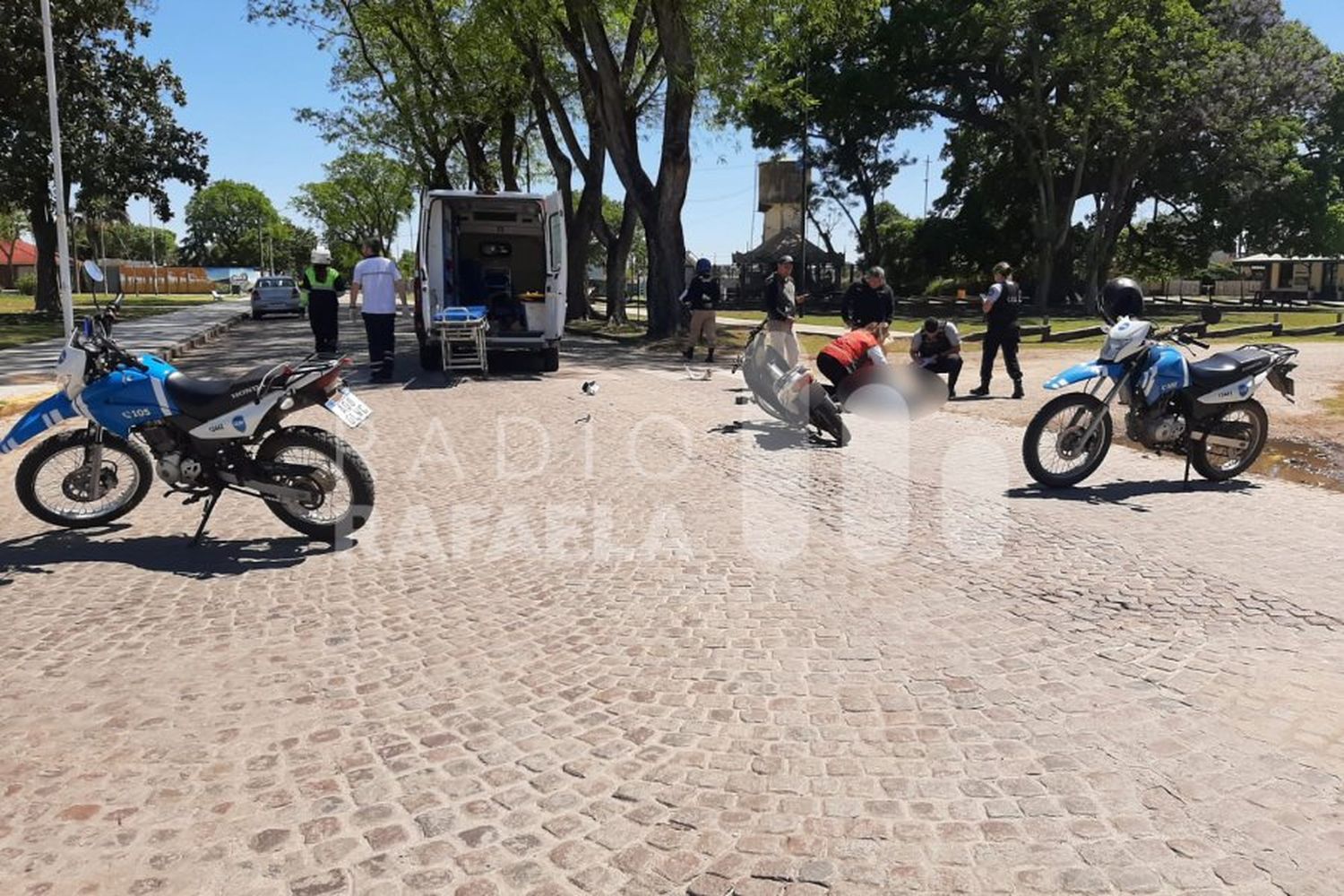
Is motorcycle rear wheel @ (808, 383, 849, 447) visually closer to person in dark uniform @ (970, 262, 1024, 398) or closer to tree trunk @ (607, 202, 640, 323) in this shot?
person in dark uniform @ (970, 262, 1024, 398)

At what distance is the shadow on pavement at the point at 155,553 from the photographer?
218 inches

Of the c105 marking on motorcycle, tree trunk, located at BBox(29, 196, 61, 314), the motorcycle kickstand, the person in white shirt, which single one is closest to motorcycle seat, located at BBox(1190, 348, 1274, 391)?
the c105 marking on motorcycle

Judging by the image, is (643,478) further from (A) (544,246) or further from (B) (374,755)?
(A) (544,246)

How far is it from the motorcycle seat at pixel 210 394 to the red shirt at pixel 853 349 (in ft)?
19.3

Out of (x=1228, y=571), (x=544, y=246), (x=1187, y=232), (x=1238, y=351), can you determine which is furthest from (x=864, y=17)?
(x=1187, y=232)

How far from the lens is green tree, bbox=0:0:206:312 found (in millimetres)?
25266

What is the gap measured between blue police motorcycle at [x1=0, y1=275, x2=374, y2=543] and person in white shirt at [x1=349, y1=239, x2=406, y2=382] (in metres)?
7.44

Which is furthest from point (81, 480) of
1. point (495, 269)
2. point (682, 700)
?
point (495, 269)

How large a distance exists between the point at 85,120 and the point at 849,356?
2738cm

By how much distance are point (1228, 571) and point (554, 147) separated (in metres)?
26.9

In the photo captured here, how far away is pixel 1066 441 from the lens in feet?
25.0

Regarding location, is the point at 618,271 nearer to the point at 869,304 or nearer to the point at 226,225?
the point at 869,304

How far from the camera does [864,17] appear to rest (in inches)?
977

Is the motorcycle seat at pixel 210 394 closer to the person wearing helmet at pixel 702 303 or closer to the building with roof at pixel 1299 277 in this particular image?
the person wearing helmet at pixel 702 303
